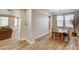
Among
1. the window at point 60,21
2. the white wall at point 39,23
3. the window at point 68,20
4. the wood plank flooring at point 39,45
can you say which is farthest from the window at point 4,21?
the window at point 68,20

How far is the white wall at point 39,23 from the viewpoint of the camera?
225 cm

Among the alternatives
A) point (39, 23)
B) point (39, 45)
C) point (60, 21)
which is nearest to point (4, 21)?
point (39, 23)

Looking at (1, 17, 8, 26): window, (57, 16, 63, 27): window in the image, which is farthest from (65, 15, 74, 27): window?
(1, 17, 8, 26): window

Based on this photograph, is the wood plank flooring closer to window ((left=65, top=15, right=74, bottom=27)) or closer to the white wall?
the white wall

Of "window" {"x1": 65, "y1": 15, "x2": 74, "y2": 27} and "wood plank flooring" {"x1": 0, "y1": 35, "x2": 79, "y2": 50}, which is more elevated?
"window" {"x1": 65, "y1": 15, "x2": 74, "y2": 27}

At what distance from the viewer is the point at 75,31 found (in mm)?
2215

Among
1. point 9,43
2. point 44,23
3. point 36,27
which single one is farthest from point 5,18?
point 44,23

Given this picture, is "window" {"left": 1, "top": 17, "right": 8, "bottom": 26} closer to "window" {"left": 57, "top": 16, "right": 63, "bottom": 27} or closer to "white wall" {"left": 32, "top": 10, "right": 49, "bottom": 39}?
"white wall" {"left": 32, "top": 10, "right": 49, "bottom": 39}

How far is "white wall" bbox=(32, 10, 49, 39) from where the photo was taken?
2.25 m

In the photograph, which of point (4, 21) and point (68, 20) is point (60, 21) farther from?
point (4, 21)

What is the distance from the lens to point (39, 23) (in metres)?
2.31

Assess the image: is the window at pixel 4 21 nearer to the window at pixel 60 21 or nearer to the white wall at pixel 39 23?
the white wall at pixel 39 23
